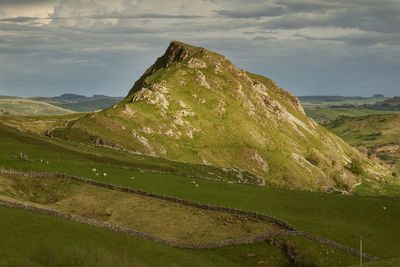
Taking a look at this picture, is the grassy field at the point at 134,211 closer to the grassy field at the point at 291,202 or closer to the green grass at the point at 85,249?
the green grass at the point at 85,249

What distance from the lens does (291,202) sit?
116 metres

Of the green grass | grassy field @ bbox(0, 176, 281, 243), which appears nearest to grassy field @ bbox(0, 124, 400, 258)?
grassy field @ bbox(0, 176, 281, 243)

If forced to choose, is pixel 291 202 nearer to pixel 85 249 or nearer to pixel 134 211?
pixel 134 211

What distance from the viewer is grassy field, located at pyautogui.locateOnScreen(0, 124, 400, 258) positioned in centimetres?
9950

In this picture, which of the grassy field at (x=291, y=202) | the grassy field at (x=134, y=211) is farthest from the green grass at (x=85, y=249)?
the grassy field at (x=291, y=202)

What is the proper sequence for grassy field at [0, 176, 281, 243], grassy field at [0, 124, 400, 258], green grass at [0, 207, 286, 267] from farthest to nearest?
grassy field at [0, 124, 400, 258] → grassy field at [0, 176, 281, 243] → green grass at [0, 207, 286, 267]

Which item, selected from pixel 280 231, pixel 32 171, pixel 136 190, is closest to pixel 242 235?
pixel 280 231

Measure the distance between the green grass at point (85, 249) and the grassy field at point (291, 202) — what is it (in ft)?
53.8

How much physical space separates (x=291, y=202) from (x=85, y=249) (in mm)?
54185

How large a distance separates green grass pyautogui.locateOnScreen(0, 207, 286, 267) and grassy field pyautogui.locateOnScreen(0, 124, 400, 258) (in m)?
16.4

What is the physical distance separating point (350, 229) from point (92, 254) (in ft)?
163

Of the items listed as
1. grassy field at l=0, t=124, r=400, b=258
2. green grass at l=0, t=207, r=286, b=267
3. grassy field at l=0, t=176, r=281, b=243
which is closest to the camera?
→ green grass at l=0, t=207, r=286, b=267

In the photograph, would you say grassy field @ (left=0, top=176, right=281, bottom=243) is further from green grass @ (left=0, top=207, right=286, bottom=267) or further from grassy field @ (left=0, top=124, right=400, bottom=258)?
grassy field @ (left=0, top=124, right=400, bottom=258)

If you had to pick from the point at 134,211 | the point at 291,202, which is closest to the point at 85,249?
the point at 134,211
